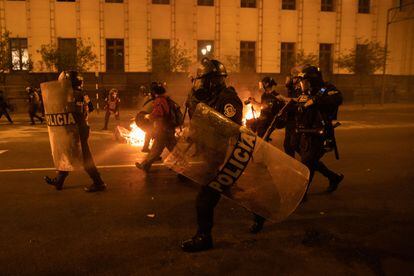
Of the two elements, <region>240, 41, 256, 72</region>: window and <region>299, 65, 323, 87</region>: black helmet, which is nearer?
<region>299, 65, 323, 87</region>: black helmet

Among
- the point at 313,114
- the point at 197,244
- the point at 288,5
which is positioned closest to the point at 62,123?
the point at 197,244

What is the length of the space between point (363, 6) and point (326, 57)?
507 centimetres

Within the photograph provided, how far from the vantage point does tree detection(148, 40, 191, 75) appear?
89.1 feet

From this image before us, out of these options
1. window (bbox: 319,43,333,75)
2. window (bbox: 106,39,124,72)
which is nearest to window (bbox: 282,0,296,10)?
window (bbox: 319,43,333,75)

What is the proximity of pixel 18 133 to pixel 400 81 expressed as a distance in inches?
1238

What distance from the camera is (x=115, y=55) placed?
2920 centimetres

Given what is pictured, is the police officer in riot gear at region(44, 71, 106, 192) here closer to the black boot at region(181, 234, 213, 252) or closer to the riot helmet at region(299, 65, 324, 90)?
the black boot at region(181, 234, 213, 252)

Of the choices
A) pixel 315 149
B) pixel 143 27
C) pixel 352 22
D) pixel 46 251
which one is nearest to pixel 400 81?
pixel 352 22

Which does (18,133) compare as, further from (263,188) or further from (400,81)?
(400,81)

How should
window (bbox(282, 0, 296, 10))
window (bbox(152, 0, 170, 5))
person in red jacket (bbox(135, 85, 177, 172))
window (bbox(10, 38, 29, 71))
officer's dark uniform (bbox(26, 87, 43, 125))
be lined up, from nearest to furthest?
1. person in red jacket (bbox(135, 85, 177, 172))
2. officer's dark uniform (bbox(26, 87, 43, 125))
3. window (bbox(10, 38, 29, 71))
4. window (bbox(152, 0, 170, 5))
5. window (bbox(282, 0, 296, 10))

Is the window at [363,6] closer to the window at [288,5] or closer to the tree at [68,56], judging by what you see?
the window at [288,5]

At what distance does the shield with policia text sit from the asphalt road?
2.11ft

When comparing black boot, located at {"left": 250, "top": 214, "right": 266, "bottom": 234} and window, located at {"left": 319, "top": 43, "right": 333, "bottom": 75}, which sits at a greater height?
window, located at {"left": 319, "top": 43, "right": 333, "bottom": 75}

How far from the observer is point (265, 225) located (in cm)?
505
